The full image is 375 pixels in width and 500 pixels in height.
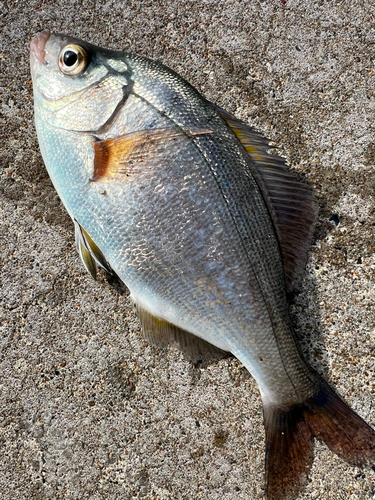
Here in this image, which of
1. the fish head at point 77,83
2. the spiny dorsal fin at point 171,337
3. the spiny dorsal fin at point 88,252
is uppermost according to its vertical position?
the fish head at point 77,83

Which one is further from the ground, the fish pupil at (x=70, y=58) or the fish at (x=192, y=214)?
the fish pupil at (x=70, y=58)

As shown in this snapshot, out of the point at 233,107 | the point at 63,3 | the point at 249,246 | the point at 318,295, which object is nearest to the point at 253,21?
the point at 233,107

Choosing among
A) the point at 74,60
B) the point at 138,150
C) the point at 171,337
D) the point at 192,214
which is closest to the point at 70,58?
the point at 74,60

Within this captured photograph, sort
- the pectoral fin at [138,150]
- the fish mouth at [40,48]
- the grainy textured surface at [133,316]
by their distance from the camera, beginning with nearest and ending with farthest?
the pectoral fin at [138,150], the fish mouth at [40,48], the grainy textured surface at [133,316]

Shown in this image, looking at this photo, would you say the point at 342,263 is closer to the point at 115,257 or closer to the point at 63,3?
the point at 115,257

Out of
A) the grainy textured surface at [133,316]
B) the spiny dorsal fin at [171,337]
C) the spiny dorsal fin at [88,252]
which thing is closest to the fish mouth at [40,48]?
the grainy textured surface at [133,316]

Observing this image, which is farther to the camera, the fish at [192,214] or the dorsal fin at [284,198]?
the dorsal fin at [284,198]

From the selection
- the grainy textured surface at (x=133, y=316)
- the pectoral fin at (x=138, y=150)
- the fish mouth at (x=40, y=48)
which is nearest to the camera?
the pectoral fin at (x=138, y=150)

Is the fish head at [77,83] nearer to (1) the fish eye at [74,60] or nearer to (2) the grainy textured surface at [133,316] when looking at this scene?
(1) the fish eye at [74,60]
